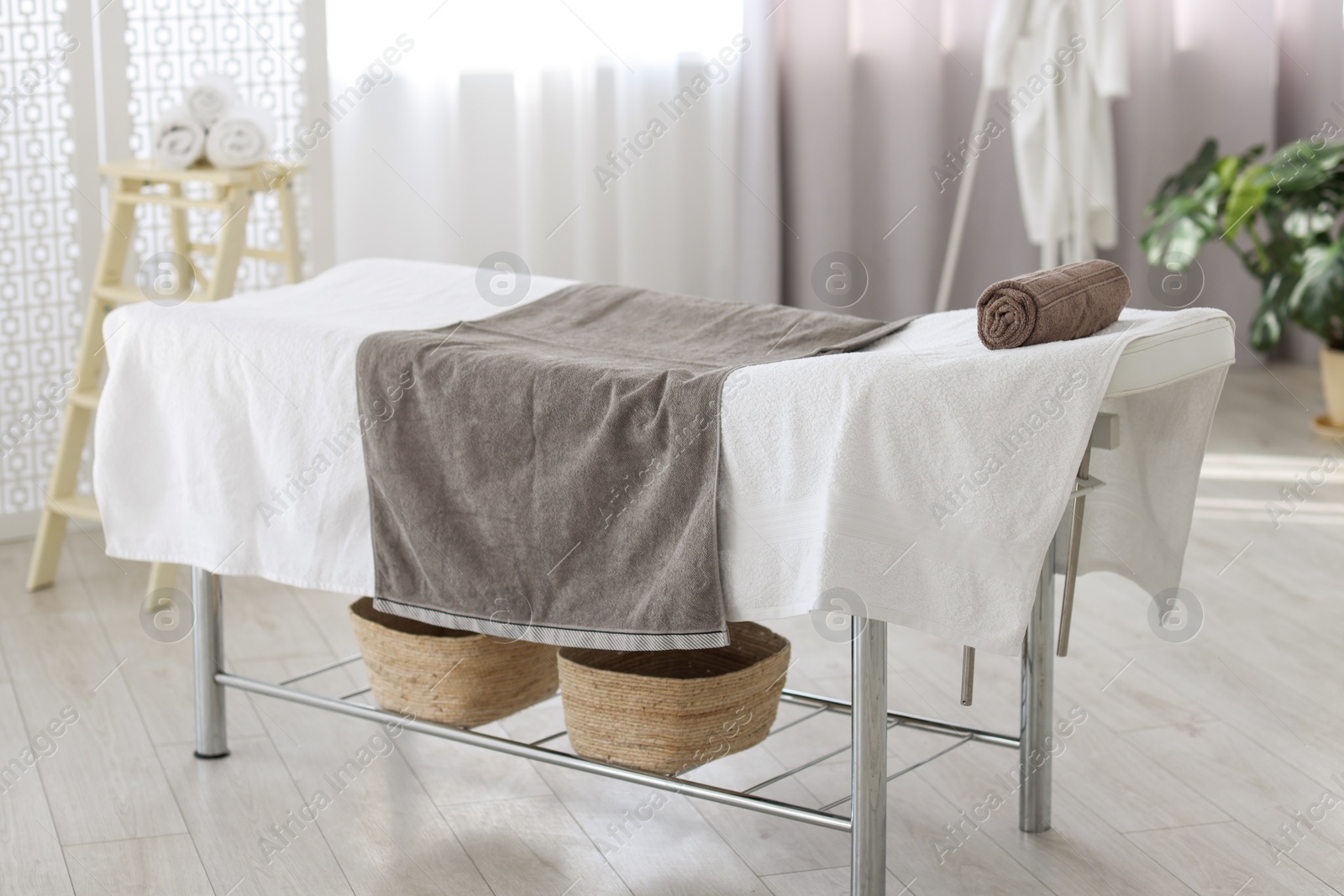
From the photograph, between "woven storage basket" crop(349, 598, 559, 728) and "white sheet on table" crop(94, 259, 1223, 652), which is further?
"woven storage basket" crop(349, 598, 559, 728)

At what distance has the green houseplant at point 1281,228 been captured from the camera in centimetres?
365

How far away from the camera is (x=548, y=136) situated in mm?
4117

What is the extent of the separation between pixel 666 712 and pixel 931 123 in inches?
120

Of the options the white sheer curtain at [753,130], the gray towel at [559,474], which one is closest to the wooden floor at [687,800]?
the gray towel at [559,474]

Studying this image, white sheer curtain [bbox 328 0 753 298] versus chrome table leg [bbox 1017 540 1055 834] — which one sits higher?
white sheer curtain [bbox 328 0 753 298]

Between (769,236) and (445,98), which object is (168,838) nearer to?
(445,98)

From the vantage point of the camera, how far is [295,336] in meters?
1.88

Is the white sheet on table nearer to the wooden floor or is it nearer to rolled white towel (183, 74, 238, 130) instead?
the wooden floor

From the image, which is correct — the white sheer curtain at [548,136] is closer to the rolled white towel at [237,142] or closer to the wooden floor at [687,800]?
the rolled white towel at [237,142]

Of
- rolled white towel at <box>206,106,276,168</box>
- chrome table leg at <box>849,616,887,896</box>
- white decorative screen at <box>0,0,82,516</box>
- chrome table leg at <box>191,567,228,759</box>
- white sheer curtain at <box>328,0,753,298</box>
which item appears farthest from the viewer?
white sheer curtain at <box>328,0,753,298</box>

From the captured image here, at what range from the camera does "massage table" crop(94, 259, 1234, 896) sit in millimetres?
1497

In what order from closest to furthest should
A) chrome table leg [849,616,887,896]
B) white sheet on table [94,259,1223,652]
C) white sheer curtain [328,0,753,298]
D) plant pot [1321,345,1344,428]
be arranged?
white sheet on table [94,259,1223,652] < chrome table leg [849,616,887,896] < plant pot [1321,345,1344,428] < white sheer curtain [328,0,753,298]

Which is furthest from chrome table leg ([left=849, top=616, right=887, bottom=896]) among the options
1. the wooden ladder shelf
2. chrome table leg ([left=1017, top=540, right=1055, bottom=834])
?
the wooden ladder shelf

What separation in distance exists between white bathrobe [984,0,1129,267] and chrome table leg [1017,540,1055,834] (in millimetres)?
2185
